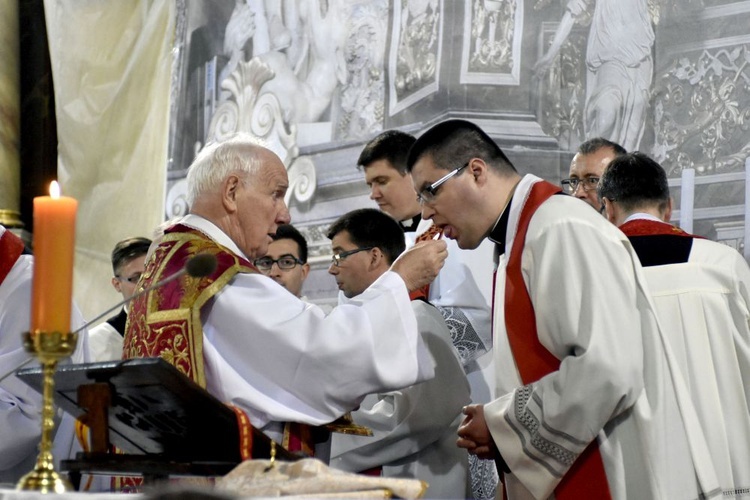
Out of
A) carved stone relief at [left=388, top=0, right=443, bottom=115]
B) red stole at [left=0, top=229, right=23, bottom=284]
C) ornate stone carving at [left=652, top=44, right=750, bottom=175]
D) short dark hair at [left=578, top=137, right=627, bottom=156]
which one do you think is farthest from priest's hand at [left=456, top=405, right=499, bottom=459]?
carved stone relief at [left=388, top=0, right=443, bottom=115]

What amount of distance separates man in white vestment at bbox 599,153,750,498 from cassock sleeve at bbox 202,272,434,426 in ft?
3.57

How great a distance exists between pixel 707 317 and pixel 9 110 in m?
6.94

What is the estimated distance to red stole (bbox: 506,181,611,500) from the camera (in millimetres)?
3668

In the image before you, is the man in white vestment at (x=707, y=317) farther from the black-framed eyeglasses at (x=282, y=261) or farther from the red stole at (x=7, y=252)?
the red stole at (x=7, y=252)

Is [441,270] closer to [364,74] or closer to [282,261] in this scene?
[282,261]

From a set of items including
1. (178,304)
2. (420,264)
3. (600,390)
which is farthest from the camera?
(420,264)

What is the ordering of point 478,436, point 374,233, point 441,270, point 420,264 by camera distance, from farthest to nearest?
point 441,270 < point 374,233 < point 420,264 < point 478,436

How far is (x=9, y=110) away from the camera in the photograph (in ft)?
31.6

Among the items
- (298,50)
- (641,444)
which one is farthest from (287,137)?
(641,444)

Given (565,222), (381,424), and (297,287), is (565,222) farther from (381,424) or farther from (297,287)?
(297,287)

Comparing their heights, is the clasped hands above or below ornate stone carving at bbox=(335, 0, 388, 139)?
below

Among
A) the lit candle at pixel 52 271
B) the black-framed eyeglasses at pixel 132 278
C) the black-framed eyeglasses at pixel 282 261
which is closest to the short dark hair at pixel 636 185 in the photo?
the black-framed eyeglasses at pixel 282 261

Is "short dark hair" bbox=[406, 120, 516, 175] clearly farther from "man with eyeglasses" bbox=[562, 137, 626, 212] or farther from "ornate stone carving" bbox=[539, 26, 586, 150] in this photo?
"ornate stone carving" bbox=[539, 26, 586, 150]

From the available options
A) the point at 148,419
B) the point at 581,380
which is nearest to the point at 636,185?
the point at 581,380
